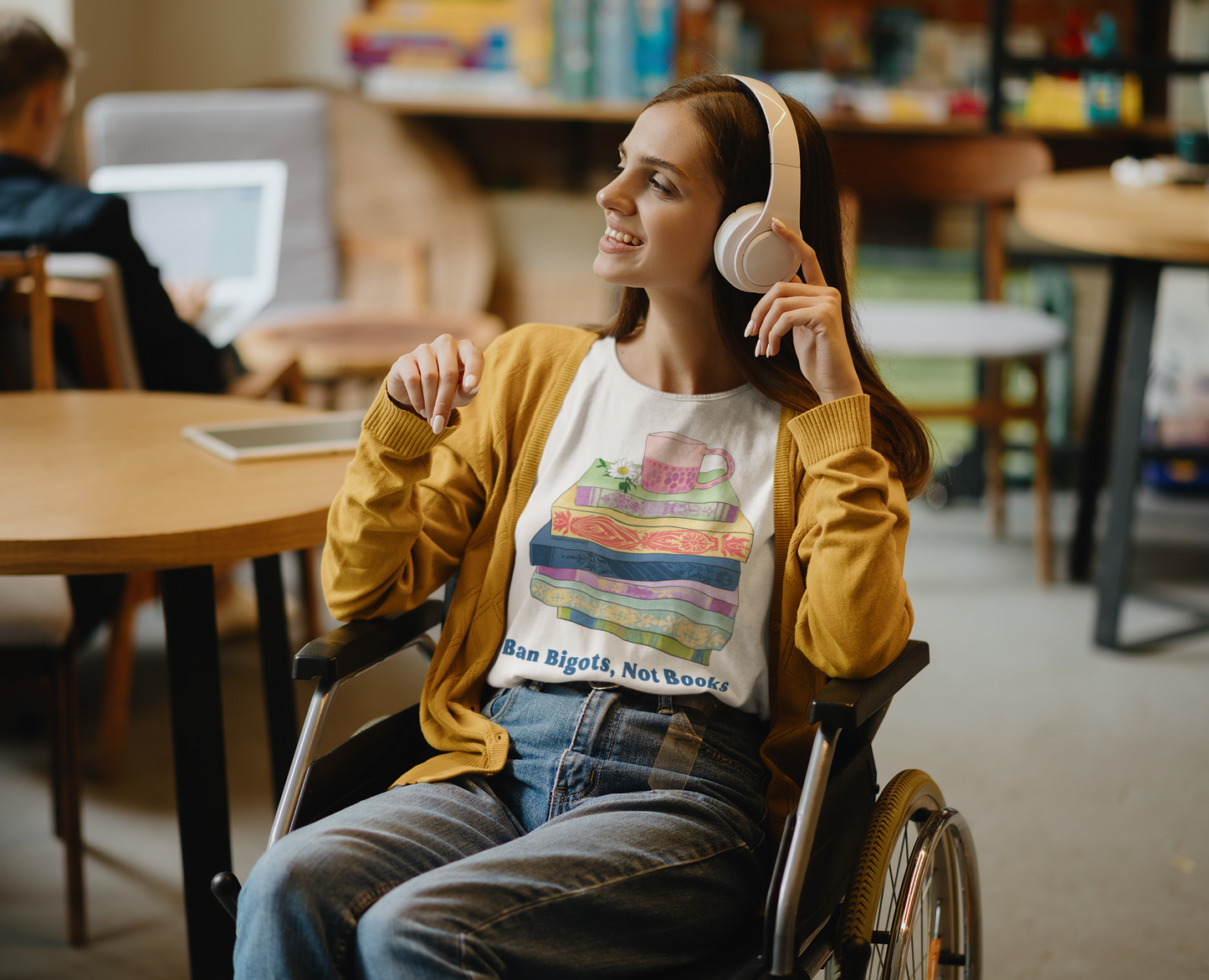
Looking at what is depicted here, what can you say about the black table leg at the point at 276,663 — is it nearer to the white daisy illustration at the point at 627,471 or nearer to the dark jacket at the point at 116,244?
the white daisy illustration at the point at 627,471

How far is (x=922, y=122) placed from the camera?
3.66 metres

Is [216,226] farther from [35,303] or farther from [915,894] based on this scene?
[915,894]

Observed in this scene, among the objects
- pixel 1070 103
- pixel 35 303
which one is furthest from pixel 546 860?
pixel 1070 103

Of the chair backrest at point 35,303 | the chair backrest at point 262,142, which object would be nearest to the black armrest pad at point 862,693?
the chair backrest at point 35,303

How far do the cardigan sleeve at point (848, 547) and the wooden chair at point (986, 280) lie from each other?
1889mm

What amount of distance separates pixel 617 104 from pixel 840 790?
3.03 meters

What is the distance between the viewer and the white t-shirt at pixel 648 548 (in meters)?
1.14

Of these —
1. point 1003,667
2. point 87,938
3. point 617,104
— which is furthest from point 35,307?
point 617,104

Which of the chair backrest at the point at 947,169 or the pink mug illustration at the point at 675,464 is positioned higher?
the chair backrest at the point at 947,169

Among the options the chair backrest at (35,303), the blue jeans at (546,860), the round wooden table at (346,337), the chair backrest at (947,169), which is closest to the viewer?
the blue jeans at (546,860)

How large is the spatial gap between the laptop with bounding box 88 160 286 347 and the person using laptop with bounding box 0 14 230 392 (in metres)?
0.63

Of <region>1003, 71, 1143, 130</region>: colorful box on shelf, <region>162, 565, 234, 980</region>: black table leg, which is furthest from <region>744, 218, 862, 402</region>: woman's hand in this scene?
<region>1003, 71, 1143, 130</region>: colorful box on shelf

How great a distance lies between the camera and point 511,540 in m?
1.24

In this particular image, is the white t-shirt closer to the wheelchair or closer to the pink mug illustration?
the pink mug illustration
